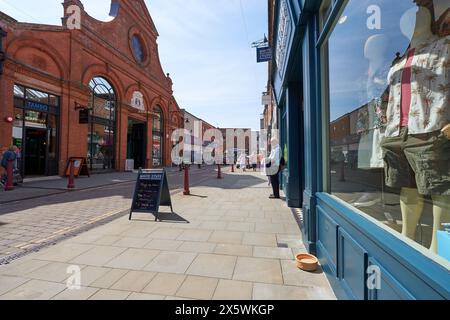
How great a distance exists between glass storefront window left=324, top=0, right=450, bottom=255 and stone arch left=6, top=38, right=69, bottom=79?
13.9 metres

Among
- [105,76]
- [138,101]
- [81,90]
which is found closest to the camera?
[81,90]

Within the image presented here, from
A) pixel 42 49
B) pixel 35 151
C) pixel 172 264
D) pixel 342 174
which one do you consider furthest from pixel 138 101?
pixel 342 174

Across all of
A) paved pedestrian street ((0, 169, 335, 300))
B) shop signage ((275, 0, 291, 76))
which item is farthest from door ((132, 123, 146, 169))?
shop signage ((275, 0, 291, 76))

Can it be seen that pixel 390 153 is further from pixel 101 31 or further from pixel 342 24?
pixel 101 31

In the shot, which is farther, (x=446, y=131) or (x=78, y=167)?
(x=78, y=167)

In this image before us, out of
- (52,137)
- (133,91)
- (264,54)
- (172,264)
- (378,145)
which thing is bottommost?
(172,264)

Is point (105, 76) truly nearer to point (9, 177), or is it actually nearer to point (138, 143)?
point (138, 143)

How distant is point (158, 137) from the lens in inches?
1030

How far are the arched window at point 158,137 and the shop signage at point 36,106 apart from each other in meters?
12.2

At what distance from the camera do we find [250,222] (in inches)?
207

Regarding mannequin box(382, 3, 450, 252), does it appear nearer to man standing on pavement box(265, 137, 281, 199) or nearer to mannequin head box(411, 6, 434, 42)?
mannequin head box(411, 6, 434, 42)

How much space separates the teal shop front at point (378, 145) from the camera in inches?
54.4

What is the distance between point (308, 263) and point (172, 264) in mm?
1638

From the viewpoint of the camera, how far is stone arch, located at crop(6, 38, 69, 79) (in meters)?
11.4
